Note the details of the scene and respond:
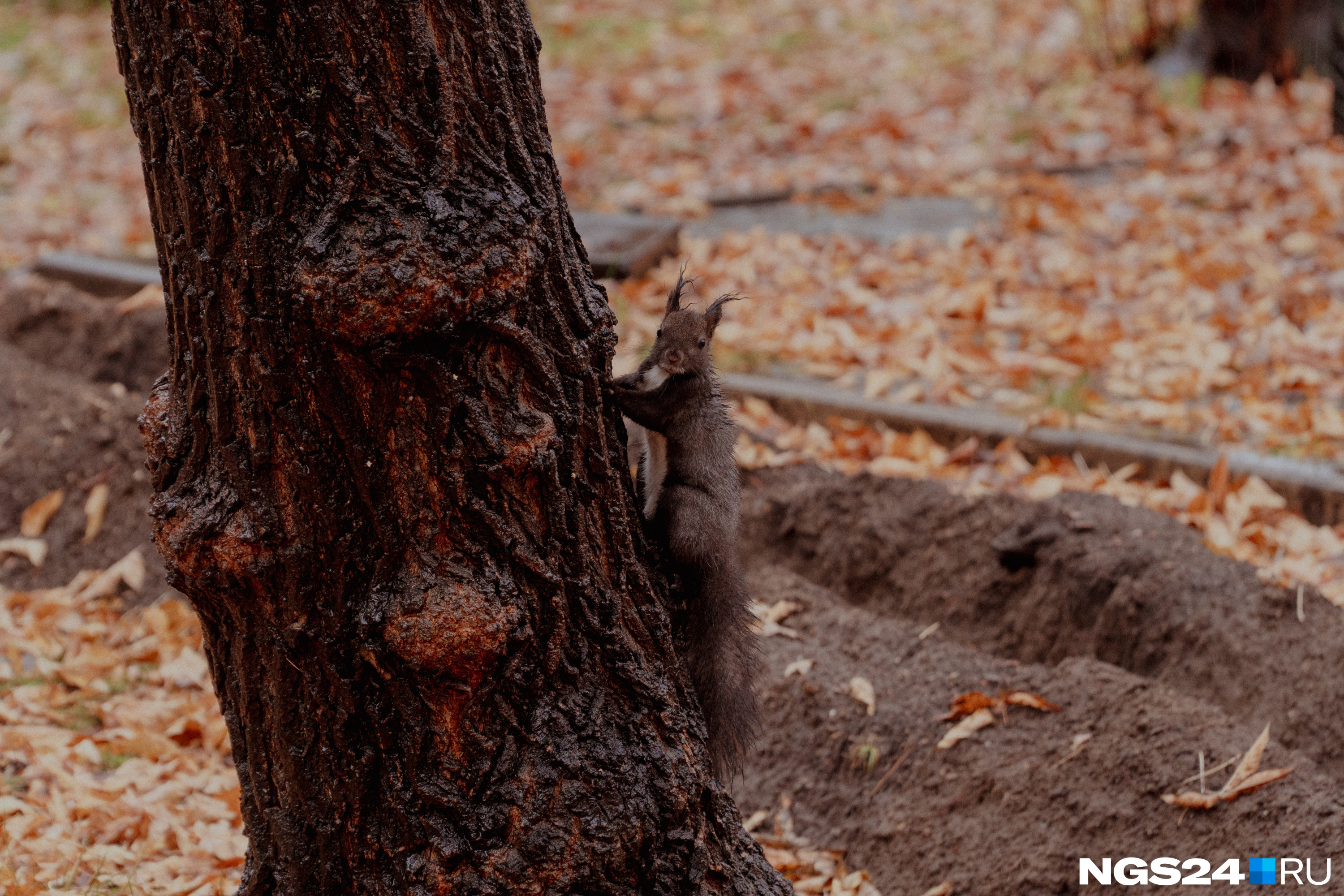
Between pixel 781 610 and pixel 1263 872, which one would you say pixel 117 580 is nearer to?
pixel 781 610

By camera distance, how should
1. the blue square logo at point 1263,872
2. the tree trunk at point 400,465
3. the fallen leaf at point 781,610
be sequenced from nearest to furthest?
the tree trunk at point 400,465, the blue square logo at point 1263,872, the fallen leaf at point 781,610

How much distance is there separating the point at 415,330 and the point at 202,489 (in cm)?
48

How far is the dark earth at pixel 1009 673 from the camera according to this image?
2.77m

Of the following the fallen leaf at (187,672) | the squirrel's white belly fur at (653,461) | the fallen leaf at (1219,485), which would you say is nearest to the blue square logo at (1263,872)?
the squirrel's white belly fur at (653,461)

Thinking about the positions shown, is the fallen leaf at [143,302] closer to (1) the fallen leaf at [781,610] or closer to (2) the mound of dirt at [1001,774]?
(1) the fallen leaf at [781,610]

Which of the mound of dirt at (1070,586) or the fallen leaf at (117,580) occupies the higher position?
the fallen leaf at (117,580)

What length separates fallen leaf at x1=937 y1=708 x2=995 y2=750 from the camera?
10.2 ft

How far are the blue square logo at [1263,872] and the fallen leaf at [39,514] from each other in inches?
165

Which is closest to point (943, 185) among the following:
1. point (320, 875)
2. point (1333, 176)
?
point (1333, 176)

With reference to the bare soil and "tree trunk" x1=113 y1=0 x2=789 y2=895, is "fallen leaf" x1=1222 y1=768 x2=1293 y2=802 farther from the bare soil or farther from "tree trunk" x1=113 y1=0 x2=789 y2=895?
"tree trunk" x1=113 y1=0 x2=789 y2=895

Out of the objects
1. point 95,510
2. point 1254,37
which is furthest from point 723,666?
point 1254,37

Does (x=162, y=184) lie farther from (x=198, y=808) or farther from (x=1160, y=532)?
(x=1160, y=532)

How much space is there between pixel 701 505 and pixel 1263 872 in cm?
141

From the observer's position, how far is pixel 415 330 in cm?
176
